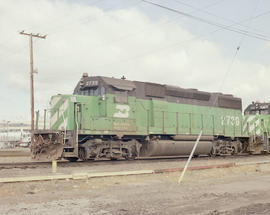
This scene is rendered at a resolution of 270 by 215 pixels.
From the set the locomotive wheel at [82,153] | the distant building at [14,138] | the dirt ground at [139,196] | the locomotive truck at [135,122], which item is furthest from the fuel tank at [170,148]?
the distant building at [14,138]

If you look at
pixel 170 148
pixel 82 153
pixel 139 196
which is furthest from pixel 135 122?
pixel 139 196

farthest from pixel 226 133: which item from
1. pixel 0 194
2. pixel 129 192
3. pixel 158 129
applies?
pixel 0 194

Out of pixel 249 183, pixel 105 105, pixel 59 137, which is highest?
pixel 105 105

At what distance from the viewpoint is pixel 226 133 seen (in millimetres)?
20688

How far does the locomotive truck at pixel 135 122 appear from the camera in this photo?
1433cm

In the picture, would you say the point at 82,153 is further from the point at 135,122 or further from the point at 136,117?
the point at 136,117

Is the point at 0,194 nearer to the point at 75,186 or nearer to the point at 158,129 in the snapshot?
the point at 75,186

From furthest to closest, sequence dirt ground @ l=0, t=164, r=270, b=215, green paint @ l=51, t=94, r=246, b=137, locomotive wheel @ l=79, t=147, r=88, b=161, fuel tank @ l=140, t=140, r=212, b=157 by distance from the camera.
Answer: fuel tank @ l=140, t=140, r=212, b=157 → locomotive wheel @ l=79, t=147, r=88, b=161 → green paint @ l=51, t=94, r=246, b=137 → dirt ground @ l=0, t=164, r=270, b=215

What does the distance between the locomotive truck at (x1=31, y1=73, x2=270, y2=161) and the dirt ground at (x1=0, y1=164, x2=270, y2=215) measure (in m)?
4.75

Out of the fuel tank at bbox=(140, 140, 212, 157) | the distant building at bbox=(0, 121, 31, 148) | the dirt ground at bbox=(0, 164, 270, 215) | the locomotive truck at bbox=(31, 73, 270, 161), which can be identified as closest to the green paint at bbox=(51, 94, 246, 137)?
the locomotive truck at bbox=(31, 73, 270, 161)

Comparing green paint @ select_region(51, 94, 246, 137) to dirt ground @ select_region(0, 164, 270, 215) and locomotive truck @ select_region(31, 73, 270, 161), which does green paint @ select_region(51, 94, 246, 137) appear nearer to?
locomotive truck @ select_region(31, 73, 270, 161)

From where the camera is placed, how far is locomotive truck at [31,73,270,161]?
14.3 meters

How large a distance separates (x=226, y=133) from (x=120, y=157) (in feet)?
27.6

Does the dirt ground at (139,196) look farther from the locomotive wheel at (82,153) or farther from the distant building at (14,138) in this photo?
the distant building at (14,138)
